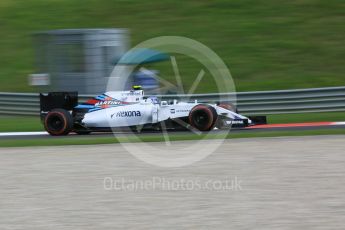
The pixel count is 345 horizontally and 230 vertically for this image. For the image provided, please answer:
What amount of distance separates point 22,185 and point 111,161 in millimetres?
1910

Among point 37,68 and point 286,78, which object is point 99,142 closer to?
point 37,68

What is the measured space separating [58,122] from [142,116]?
1.84 meters

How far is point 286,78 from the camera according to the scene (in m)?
19.0

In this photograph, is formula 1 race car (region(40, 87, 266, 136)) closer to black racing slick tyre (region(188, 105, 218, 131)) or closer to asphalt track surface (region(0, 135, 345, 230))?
black racing slick tyre (region(188, 105, 218, 131))

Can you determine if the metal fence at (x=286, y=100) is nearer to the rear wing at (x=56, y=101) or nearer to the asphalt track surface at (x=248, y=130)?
the asphalt track surface at (x=248, y=130)

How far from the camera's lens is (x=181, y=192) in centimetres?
724

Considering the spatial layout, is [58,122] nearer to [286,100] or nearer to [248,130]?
[248,130]

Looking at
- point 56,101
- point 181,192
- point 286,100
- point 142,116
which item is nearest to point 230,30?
point 286,100

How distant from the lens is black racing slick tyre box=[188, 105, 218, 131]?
12.6m

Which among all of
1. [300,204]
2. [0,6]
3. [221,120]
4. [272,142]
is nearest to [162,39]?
[0,6]

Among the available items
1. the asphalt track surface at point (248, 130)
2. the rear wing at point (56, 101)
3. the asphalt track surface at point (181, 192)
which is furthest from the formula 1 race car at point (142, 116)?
the asphalt track surface at point (181, 192)

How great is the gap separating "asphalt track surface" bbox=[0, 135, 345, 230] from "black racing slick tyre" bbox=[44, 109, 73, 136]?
296 cm

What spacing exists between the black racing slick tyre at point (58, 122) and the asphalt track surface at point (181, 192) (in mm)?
2963

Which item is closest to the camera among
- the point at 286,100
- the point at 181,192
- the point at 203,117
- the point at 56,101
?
the point at 181,192
